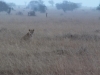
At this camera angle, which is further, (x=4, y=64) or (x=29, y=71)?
(x=4, y=64)

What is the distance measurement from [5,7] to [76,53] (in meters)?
38.1

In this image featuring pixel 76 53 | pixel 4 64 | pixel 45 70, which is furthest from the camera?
pixel 76 53

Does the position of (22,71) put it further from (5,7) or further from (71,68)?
(5,7)

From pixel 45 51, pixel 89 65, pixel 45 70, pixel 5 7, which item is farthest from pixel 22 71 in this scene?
pixel 5 7

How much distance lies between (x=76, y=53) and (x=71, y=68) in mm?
2004

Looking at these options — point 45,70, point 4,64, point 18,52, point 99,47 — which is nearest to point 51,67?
point 45,70

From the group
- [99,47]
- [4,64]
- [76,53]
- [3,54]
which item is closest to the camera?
[4,64]

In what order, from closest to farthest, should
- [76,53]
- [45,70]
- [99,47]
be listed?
[45,70] < [76,53] < [99,47]

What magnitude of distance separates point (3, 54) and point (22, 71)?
1.77m

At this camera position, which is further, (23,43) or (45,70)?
(23,43)

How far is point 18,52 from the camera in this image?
7.85m

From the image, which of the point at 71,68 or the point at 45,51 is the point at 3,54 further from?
the point at 71,68

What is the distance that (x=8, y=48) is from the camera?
8.46 meters

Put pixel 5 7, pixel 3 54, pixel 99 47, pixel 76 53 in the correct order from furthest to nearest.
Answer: pixel 5 7, pixel 99 47, pixel 76 53, pixel 3 54
